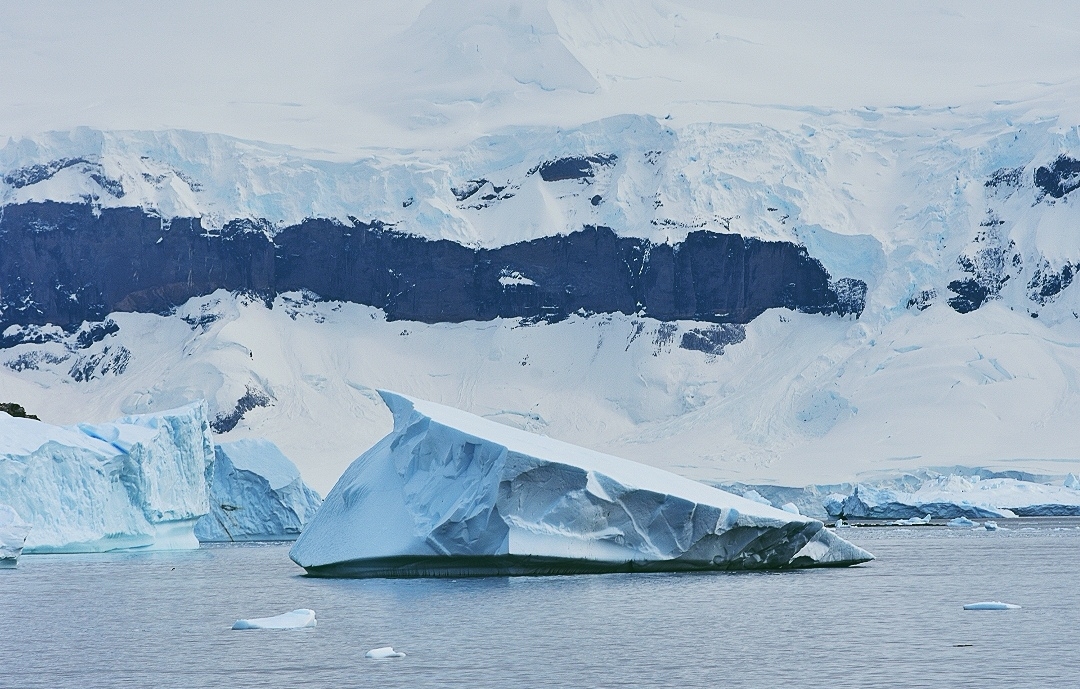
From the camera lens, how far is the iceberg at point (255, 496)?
59.4m

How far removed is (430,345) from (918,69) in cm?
4515

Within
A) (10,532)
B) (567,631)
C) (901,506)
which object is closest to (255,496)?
(10,532)

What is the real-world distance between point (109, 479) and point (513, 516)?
22.0 metres

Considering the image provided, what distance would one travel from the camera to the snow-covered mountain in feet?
346

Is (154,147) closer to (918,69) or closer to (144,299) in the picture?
(144,299)

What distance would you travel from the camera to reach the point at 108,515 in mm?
49281

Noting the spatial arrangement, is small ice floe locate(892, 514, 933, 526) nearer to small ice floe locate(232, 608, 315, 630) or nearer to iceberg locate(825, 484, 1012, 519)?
iceberg locate(825, 484, 1012, 519)

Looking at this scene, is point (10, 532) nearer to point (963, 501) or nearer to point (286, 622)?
point (286, 622)

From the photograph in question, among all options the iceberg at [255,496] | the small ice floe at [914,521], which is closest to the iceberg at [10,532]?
the iceberg at [255,496]

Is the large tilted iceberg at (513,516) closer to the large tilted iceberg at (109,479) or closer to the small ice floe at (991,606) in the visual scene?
the small ice floe at (991,606)

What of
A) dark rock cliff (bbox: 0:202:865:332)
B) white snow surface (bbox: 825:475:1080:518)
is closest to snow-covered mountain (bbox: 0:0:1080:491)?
dark rock cliff (bbox: 0:202:865:332)

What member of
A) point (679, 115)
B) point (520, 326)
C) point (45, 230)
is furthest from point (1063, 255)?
point (45, 230)

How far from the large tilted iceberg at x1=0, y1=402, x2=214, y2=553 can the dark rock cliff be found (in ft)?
214

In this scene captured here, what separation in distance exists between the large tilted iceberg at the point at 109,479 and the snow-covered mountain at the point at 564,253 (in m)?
48.0
